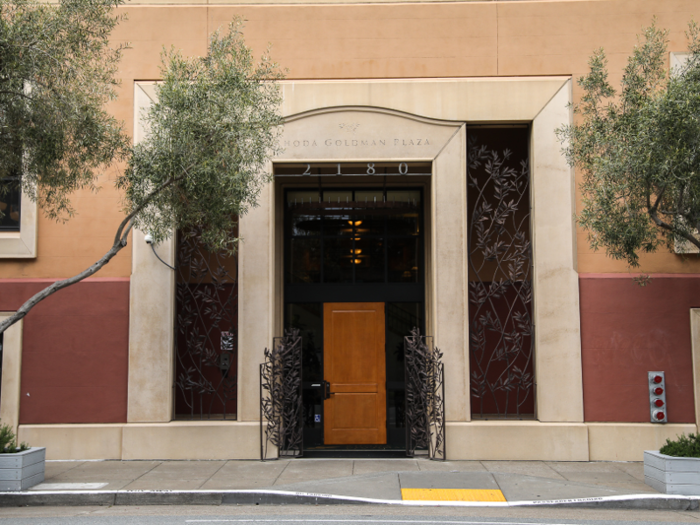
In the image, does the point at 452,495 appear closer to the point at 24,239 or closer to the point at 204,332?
the point at 204,332

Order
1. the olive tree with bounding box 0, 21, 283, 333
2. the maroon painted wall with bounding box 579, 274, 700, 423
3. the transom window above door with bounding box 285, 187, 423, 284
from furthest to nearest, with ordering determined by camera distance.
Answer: the transom window above door with bounding box 285, 187, 423, 284
the maroon painted wall with bounding box 579, 274, 700, 423
the olive tree with bounding box 0, 21, 283, 333

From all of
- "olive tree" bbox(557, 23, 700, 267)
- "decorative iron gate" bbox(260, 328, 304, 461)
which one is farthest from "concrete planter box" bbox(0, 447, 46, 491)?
"olive tree" bbox(557, 23, 700, 267)

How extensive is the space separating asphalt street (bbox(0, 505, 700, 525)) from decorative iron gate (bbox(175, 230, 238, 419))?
10.0 feet

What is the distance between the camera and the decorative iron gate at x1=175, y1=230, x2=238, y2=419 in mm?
11305

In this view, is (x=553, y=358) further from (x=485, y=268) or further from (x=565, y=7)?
(x=565, y=7)

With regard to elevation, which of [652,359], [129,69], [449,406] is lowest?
[449,406]

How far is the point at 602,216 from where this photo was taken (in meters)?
8.92

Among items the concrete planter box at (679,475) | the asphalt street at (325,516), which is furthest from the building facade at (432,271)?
the asphalt street at (325,516)

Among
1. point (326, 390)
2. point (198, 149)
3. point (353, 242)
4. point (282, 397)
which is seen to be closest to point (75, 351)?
point (282, 397)

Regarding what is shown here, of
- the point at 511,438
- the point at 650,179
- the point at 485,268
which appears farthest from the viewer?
the point at 485,268

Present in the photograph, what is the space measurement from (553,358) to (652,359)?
176 centimetres

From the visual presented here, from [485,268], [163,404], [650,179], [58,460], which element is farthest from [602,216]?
[58,460]

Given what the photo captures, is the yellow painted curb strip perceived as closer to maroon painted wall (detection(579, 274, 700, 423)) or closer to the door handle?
maroon painted wall (detection(579, 274, 700, 423))

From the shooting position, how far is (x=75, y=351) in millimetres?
11141
